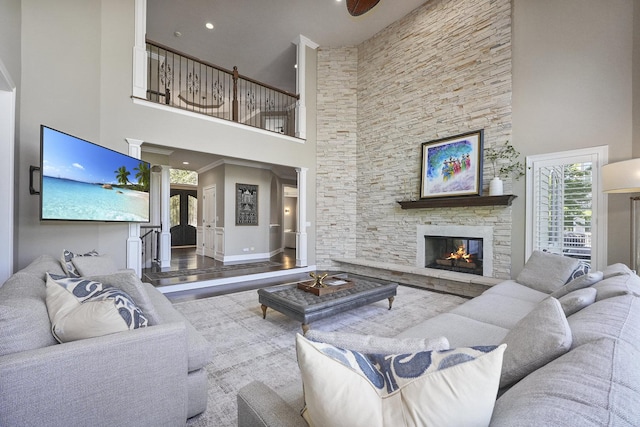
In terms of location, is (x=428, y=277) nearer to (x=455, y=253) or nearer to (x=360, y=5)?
(x=455, y=253)

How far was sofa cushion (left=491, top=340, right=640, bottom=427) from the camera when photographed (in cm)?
58

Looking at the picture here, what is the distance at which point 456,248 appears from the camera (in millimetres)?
4945

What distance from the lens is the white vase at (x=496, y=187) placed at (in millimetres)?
4102

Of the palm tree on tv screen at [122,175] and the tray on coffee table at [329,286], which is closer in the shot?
the tray on coffee table at [329,286]

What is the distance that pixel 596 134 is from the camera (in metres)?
3.42

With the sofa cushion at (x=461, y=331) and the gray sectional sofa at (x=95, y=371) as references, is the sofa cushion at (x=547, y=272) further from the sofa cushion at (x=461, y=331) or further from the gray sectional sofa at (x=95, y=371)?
the gray sectional sofa at (x=95, y=371)

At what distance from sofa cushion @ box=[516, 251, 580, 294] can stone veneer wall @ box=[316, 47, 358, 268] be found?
358 centimetres

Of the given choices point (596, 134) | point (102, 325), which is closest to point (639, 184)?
point (596, 134)

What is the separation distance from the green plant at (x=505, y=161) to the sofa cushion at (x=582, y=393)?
154 inches

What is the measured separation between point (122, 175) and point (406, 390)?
4.27 meters

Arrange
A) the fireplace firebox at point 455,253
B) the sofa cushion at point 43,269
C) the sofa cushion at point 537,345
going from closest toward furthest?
the sofa cushion at point 537,345 < the sofa cushion at point 43,269 < the fireplace firebox at point 455,253

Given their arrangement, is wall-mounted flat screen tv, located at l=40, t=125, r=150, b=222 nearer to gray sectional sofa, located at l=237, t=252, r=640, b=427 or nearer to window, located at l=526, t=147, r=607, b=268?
gray sectional sofa, located at l=237, t=252, r=640, b=427

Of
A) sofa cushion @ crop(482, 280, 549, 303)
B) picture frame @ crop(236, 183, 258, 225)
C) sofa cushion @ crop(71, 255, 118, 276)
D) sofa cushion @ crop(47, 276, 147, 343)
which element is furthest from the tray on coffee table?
picture frame @ crop(236, 183, 258, 225)

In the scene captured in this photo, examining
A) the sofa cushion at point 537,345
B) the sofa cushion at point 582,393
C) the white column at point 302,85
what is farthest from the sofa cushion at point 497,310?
the white column at point 302,85
